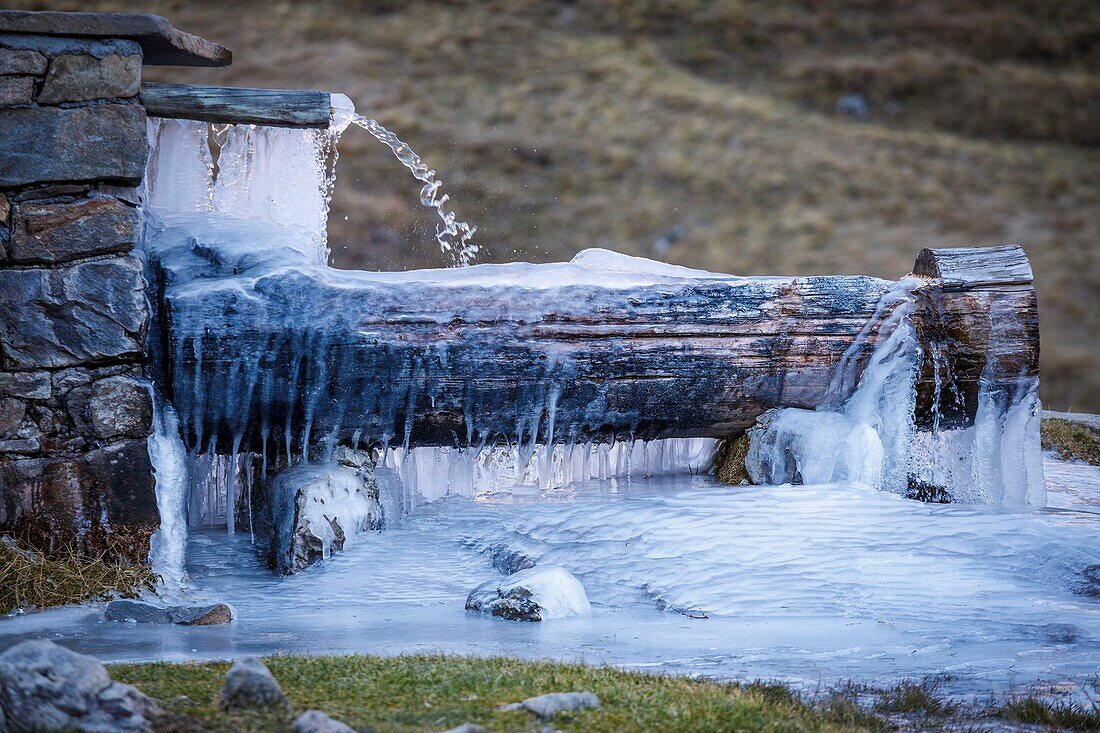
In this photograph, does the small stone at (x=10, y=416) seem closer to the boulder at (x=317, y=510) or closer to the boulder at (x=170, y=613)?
the boulder at (x=170, y=613)

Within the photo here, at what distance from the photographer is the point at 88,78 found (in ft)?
15.6

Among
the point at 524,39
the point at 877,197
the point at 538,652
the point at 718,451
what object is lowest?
the point at 538,652

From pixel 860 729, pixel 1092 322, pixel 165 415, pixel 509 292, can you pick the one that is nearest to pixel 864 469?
pixel 509 292

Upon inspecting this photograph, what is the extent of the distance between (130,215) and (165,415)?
3.14 ft

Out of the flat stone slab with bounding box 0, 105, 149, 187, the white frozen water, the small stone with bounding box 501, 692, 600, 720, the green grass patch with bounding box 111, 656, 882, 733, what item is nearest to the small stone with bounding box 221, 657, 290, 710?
the green grass patch with bounding box 111, 656, 882, 733

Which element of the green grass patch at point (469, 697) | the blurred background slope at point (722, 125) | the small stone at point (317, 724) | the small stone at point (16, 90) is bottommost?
the green grass patch at point (469, 697)

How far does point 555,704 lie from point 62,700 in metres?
1.12

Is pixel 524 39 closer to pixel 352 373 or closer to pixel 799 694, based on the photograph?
pixel 352 373

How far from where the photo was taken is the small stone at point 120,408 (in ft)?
15.8

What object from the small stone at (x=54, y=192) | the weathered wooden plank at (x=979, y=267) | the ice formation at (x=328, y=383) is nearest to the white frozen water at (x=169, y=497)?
the ice formation at (x=328, y=383)

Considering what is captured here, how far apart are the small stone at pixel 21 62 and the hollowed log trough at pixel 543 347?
106 cm

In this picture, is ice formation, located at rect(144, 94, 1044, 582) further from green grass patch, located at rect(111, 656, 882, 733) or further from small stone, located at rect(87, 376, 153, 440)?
green grass patch, located at rect(111, 656, 882, 733)

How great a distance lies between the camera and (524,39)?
A: 23.0 meters

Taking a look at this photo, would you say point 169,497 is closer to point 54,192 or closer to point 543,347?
point 54,192
